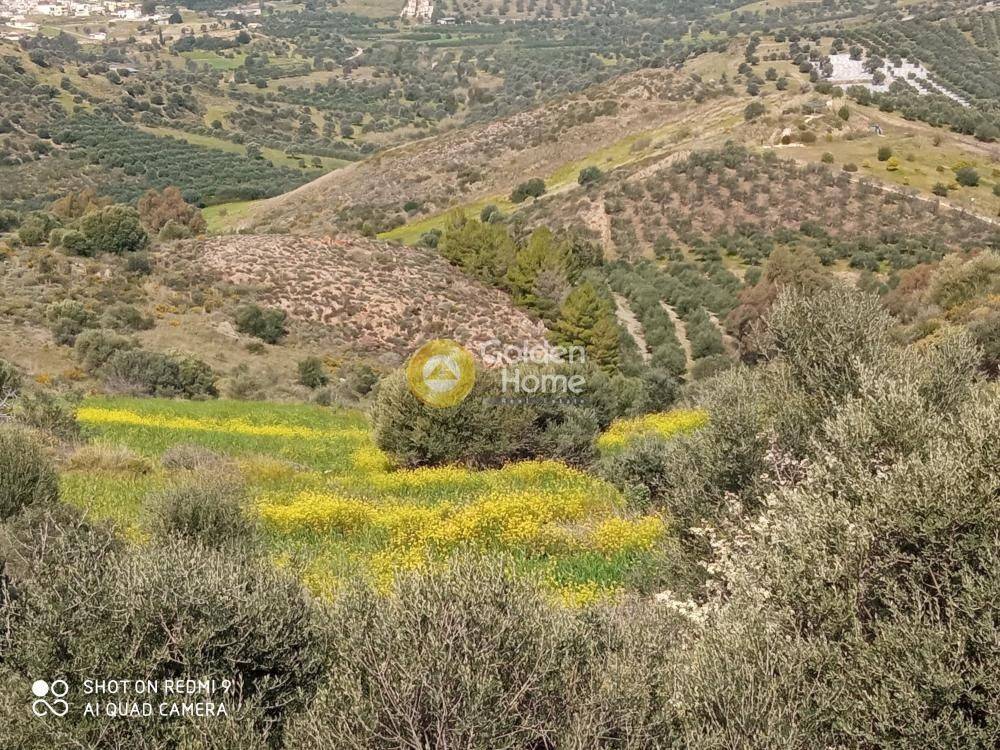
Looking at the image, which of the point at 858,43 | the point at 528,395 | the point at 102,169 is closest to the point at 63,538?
the point at 528,395

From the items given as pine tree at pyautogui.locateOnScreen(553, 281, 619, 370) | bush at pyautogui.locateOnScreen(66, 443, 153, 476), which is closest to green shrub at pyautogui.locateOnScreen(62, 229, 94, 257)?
pine tree at pyautogui.locateOnScreen(553, 281, 619, 370)

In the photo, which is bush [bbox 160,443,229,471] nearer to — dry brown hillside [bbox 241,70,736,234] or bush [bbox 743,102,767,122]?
dry brown hillside [bbox 241,70,736,234]

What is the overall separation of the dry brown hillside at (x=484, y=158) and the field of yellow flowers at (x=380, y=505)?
57183 millimetres

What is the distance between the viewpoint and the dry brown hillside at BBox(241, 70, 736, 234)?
78250 millimetres

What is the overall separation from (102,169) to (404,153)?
3733 cm

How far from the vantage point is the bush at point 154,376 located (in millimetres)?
28875

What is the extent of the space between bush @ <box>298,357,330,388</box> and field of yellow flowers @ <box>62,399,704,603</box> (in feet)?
39.8

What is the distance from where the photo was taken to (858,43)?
105 m

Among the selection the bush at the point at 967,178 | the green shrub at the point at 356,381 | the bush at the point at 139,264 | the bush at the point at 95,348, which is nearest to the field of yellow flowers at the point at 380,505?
the bush at the point at 95,348

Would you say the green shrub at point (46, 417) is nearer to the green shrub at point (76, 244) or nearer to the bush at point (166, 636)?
the bush at point (166, 636)

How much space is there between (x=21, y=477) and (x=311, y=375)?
24.6 metres

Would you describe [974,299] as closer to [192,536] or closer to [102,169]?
[192,536]

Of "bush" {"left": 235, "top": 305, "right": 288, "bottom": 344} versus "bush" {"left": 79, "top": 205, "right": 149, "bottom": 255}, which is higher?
"bush" {"left": 79, "top": 205, "right": 149, "bottom": 255}

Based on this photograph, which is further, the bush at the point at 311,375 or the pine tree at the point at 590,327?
the pine tree at the point at 590,327
